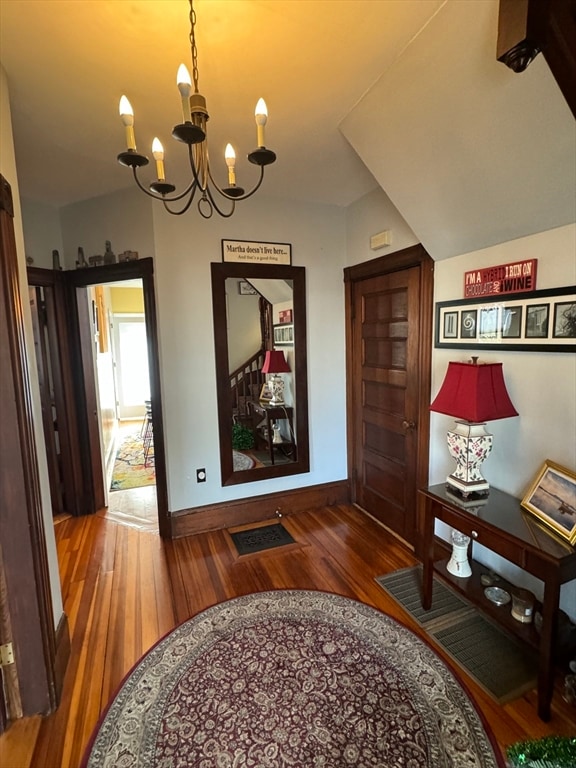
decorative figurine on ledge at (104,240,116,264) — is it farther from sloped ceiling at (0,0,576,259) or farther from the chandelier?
the chandelier

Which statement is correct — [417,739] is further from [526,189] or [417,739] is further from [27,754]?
[526,189]

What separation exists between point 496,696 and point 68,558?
2783mm

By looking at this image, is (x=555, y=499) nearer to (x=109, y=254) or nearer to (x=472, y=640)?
(x=472, y=640)

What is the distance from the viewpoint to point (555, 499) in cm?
165

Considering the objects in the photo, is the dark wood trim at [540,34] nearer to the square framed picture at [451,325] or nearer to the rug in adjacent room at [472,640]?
the square framed picture at [451,325]

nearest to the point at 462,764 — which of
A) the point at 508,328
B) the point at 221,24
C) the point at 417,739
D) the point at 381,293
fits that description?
the point at 417,739

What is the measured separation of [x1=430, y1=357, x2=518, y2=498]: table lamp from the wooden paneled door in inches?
23.8

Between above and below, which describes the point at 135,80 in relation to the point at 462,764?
above

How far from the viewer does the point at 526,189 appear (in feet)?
5.49

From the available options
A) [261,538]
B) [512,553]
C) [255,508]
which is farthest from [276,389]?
[512,553]

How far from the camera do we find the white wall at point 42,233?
2957 mm

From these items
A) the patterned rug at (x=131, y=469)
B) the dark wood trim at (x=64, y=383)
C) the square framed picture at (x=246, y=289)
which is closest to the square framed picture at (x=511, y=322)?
the square framed picture at (x=246, y=289)

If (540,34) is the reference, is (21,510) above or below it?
below

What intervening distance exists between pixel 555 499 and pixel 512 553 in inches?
12.5
